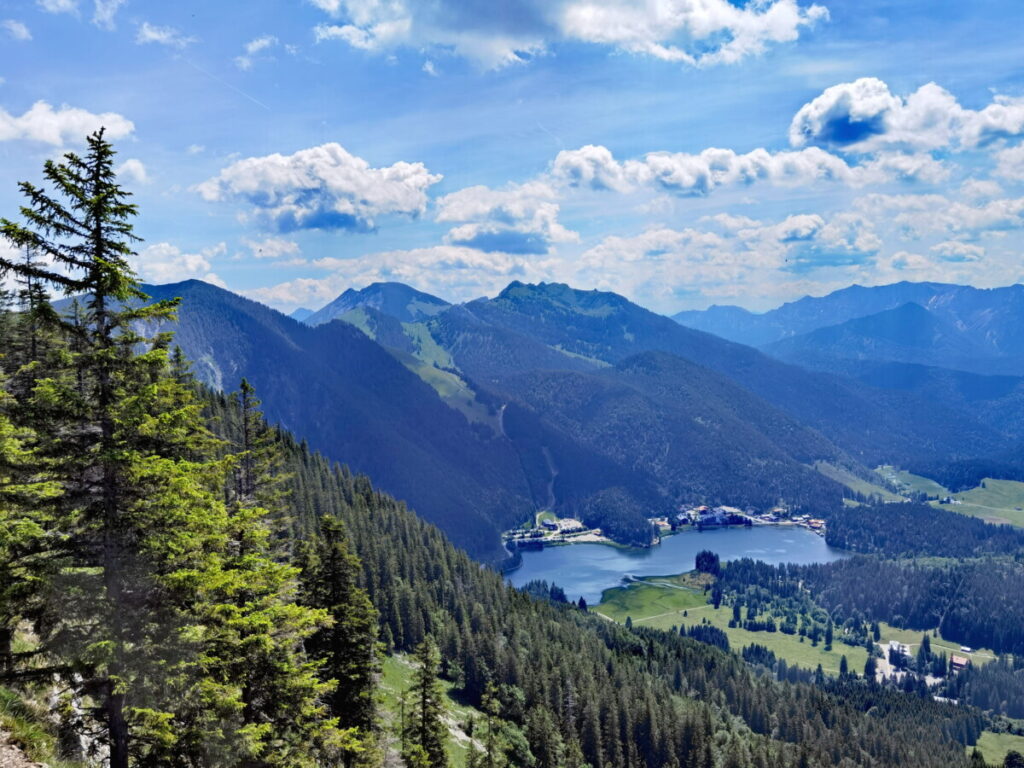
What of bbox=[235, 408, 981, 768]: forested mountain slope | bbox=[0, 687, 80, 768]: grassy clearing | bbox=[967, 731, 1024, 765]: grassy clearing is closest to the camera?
bbox=[0, 687, 80, 768]: grassy clearing

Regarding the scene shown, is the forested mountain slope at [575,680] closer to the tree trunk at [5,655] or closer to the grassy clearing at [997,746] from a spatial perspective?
the grassy clearing at [997,746]

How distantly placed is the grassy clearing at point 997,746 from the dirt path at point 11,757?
770 ft

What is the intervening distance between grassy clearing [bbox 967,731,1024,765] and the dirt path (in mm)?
234625

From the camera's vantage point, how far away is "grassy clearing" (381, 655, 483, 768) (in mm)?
65113

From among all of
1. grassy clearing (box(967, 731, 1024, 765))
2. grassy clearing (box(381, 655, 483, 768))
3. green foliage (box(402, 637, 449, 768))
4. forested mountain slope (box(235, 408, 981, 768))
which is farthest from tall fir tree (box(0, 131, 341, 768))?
grassy clearing (box(967, 731, 1024, 765))

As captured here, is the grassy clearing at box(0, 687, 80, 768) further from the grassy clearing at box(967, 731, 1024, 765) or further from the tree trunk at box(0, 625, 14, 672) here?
the grassy clearing at box(967, 731, 1024, 765)

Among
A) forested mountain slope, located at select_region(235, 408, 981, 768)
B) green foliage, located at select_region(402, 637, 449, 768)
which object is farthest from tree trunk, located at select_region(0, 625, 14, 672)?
forested mountain slope, located at select_region(235, 408, 981, 768)

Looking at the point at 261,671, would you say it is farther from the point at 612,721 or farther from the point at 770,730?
the point at 770,730

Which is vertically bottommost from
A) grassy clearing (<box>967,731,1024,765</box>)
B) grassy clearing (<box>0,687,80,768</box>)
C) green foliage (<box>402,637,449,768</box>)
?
grassy clearing (<box>967,731,1024,765</box>)

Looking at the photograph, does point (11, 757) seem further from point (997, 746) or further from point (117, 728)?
point (997, 746)

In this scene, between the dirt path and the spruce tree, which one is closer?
the dirt path

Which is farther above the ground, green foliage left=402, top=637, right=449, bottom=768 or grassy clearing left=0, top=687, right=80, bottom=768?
grassy clearing left=0, top=687, right=80, bottom=768

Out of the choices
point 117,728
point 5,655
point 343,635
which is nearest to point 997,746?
point 343,635

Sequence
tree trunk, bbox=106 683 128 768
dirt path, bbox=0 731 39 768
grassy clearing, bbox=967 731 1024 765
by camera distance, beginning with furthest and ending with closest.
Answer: grassy clearing, bbox=967 731 1024 765
tree trunk, bbox=106 683 128 768
dirt path, bbox=0 731 39 768
